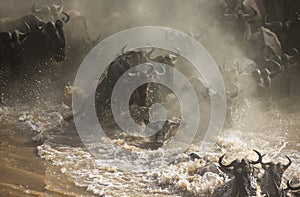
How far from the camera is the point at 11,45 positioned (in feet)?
32.1

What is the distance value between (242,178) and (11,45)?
246 inches

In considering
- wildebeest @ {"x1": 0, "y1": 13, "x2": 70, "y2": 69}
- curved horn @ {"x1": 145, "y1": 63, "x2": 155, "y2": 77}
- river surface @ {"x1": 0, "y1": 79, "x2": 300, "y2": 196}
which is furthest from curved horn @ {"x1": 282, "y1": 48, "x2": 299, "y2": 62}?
wildebeest @ {"x1": 0, "y1": 13, "x2": 70, "y2": 69}

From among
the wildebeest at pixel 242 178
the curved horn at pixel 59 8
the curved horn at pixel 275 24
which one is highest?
the curved horn at pixel 275 24

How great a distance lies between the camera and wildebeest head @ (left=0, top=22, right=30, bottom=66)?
9.73m

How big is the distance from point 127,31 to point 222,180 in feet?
23.9

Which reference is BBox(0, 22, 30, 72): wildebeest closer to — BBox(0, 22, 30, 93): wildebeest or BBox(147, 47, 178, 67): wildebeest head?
BBox(0, 22, 30, 93): wildebeest

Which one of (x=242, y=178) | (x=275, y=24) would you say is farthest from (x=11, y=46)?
(x=275, y=24)

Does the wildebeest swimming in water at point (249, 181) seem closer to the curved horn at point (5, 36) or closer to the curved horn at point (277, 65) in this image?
the curved horn at point (277, 65)

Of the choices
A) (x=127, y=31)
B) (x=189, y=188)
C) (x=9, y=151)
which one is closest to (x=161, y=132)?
(x=189, y=188)

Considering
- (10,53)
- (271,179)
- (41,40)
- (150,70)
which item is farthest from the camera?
(41,40)

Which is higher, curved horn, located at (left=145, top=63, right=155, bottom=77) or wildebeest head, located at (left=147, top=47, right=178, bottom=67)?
wildebeest head, located at (left=147, top=47, right=178, bottom=67)

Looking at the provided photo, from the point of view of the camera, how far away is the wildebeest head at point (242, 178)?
563 centimetres

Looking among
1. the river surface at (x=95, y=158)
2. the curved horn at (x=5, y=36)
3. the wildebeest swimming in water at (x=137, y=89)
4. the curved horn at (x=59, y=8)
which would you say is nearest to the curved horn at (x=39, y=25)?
the curved horn at (x=5, y=36)

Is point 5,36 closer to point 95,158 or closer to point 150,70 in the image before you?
point 150,70
